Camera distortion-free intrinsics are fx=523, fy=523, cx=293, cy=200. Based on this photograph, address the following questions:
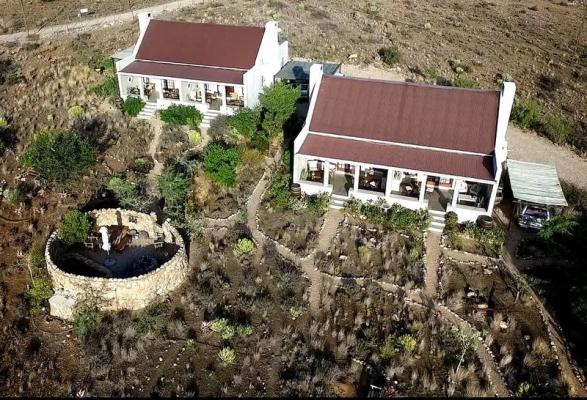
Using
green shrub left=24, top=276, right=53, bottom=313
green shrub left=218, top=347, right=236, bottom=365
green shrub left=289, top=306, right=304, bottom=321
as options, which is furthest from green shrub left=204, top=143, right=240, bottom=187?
green shrub left=218, top=347, right=236, bottom=365

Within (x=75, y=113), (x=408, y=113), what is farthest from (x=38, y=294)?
(x=408, y=113)

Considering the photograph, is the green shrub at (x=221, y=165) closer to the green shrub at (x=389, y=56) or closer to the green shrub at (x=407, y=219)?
the green shrub at (x=407, y=219)

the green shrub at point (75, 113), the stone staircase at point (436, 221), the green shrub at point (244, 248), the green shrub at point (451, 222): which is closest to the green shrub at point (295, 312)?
the green shrub at point (244, 248)

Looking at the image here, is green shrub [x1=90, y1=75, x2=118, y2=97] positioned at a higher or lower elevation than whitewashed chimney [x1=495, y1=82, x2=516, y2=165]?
lower

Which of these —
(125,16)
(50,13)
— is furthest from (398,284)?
(50,13)

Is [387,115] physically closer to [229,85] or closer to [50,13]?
[229,85]

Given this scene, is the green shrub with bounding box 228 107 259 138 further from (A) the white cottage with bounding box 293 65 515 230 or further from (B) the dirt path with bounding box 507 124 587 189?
(B) the dirt path with bounding box 507 124 587 189
